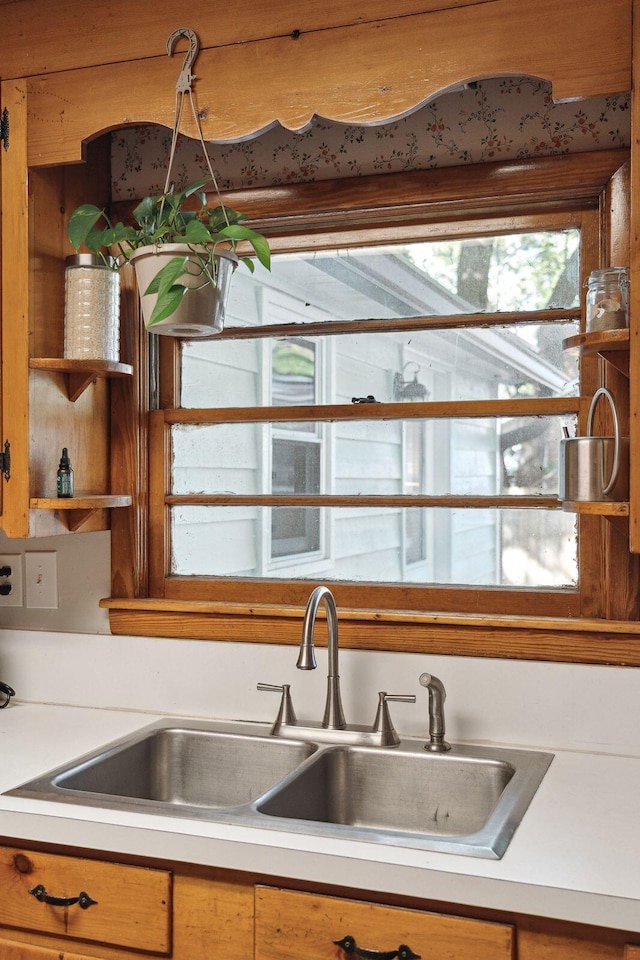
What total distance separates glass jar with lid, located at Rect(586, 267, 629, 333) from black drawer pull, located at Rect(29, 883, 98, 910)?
1319mm

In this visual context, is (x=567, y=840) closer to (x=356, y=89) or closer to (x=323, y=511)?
(x=323, y=511)

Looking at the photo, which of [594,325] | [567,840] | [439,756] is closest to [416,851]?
[567,840]

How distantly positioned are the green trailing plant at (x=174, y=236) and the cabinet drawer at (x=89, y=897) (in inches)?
38.2

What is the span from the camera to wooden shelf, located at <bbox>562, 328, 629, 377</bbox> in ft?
5.29

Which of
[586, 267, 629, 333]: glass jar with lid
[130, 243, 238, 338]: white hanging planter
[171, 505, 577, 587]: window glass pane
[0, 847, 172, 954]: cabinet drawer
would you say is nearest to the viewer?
[0, 847, 172, 954]: cabinet drawer

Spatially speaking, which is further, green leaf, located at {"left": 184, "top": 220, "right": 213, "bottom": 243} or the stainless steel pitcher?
green leaf, located at {"left": 184, "top": 220, "right": 213, "bottom": 243}

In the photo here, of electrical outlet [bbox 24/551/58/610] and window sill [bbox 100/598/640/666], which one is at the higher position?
electrical outlet [bbox 24/551/58/610]

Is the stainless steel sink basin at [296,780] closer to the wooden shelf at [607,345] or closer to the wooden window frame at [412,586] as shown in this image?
the wooden window frame at [412,586]

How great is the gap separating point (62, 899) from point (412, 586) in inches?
37.6

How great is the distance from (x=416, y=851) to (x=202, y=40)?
5.04ft

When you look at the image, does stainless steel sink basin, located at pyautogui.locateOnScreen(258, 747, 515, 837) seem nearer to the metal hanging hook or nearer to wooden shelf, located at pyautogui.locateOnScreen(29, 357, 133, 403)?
wooden shelf, located at pyautogui.locateOnScreen(29, 357, 133, 403)

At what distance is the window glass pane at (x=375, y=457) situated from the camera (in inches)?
80.0

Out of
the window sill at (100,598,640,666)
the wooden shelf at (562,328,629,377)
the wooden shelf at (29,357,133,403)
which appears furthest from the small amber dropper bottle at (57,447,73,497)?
the wooden shelf at (562,328,629,377)

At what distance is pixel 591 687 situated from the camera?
186cm
